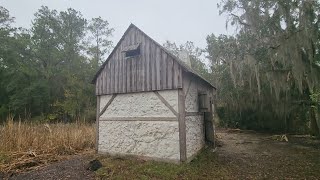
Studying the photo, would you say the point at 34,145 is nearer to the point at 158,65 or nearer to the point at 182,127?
the point at 158,65

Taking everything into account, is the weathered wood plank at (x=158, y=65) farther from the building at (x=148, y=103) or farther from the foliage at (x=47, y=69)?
the foliage at (x=47, y=69)

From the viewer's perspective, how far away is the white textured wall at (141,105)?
28.6 ft

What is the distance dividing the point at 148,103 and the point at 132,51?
259 centimetres

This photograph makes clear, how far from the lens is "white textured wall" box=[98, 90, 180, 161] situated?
28.0 ft

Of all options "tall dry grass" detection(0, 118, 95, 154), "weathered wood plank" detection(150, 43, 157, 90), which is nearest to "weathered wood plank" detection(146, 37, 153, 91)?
"weathered wood plank" detection(150, 43, 157, 90)

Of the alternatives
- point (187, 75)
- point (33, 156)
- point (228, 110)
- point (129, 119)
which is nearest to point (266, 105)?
point (228, 110)

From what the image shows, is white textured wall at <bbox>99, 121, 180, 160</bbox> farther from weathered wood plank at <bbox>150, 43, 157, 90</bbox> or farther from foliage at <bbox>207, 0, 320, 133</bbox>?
foliage at <bbox>207, 0, 320, 133</bbox>

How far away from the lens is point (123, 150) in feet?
31.6

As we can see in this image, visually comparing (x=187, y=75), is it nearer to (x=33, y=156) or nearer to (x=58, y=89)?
(x=33, y=156)

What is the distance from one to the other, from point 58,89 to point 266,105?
2243 centimetres

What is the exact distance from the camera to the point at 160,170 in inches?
300

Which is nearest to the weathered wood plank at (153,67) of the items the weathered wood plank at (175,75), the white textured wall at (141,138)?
the weathered wood plank at (175,75)

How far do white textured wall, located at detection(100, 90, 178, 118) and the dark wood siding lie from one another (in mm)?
251

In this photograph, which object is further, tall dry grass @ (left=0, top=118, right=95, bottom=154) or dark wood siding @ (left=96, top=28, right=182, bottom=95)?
tall dry grass @ (left=0, top=118, right=95, bottom=154)
